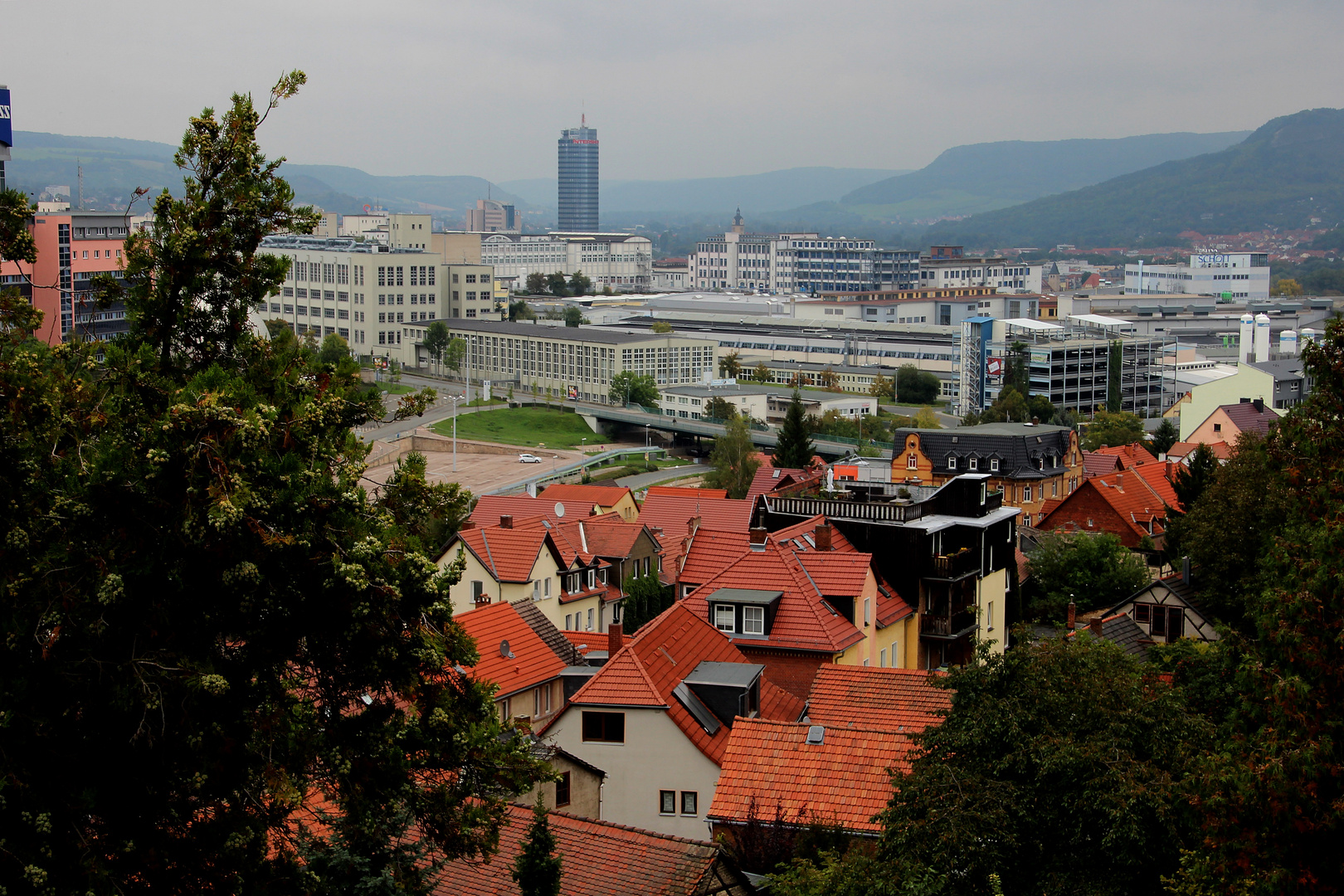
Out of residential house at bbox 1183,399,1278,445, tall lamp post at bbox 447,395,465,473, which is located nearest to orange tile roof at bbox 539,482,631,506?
residential house at bbox 1183,399,1278,445

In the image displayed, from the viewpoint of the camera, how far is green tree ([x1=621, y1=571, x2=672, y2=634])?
38562mm

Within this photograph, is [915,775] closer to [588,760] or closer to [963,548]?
[588,760]

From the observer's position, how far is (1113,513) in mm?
53219

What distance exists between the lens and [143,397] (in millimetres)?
12328

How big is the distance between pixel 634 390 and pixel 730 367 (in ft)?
82.2

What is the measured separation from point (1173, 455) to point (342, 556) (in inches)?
2682

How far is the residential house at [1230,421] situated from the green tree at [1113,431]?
674 cm

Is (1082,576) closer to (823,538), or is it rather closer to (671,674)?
(823,538)

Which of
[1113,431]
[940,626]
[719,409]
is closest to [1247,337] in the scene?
[1113,431]

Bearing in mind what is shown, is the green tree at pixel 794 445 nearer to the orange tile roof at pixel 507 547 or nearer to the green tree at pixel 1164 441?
the green tree at pixel 1164 441

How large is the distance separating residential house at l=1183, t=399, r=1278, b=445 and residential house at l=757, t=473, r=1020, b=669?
4515 cm

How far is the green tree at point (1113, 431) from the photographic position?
301 feet

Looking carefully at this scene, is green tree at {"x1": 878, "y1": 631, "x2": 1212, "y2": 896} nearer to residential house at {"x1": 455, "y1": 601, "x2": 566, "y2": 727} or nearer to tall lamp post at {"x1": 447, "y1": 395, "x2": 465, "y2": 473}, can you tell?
residential house at {"x1": 455, "y1": 601, "x2": 566, "y2": 727}

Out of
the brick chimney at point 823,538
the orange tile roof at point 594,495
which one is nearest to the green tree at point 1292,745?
the brick chimney at point 823,538
